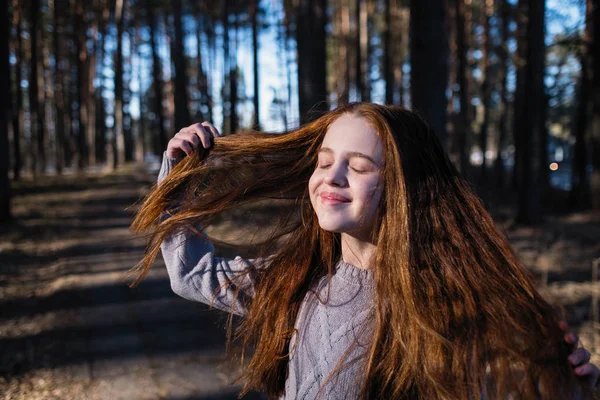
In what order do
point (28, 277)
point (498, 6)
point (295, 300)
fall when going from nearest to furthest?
1. point (295, 300)
2. point (28, 277)
3. point (498, 6)

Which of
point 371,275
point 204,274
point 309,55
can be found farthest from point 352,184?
point 309,55

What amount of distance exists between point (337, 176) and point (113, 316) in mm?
4833

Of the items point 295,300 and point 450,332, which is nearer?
point 450,332

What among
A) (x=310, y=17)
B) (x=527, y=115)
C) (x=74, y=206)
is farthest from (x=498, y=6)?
(x=74, y=206)

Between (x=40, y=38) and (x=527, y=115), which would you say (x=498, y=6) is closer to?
(x=527, y=115)

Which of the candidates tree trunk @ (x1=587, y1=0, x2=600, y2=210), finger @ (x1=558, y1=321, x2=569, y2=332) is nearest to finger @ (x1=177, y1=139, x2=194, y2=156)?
finger @ (x1=558, y1=321, x2=569, y2=332)

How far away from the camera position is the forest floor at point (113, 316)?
429 cm

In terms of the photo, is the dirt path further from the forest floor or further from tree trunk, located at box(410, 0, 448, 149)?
tree trunk, located at box(410, 0, 448, 149)

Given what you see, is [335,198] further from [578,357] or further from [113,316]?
[113,316]

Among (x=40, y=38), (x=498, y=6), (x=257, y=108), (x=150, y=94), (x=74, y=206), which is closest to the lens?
(x=74, y=206)

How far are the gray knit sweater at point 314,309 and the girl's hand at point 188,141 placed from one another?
0.05 m

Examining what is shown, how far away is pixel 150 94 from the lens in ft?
160

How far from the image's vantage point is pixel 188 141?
2.21 meters

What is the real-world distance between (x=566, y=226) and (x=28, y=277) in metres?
10.9
